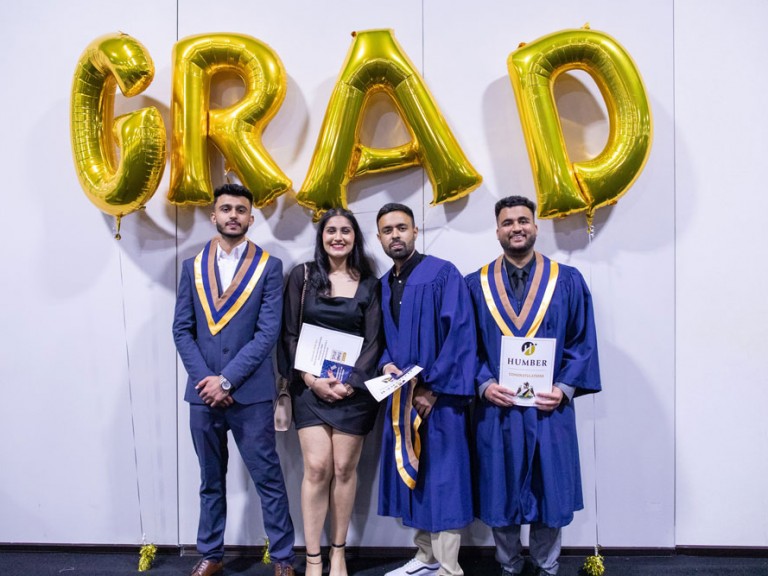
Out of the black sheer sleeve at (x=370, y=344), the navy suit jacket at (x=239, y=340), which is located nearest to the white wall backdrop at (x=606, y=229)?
the navy suit jacket at (x=239, y=340)

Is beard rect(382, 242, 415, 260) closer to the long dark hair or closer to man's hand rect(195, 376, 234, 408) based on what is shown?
the long dark hair

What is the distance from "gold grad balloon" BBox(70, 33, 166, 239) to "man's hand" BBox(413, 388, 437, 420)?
5.13 ft

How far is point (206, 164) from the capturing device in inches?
98.3

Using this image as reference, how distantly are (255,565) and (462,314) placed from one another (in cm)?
163

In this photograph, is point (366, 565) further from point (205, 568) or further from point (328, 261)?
point (328, 261)

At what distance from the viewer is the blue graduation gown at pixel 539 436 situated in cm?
210

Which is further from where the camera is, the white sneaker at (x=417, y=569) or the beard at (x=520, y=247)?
the white sneaker at (x=417, y=569)

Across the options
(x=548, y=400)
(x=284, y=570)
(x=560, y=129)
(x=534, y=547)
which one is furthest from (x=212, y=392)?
(x=560, y=129)

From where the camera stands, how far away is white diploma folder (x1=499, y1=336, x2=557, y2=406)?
212 cm

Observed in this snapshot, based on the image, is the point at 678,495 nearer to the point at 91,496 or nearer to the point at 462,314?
the point at 462,314

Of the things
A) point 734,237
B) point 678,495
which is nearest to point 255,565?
point 678,495

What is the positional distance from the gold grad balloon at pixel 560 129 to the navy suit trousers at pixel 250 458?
1.62m

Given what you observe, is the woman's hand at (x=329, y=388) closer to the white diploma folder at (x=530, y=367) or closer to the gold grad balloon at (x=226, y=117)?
the white diploma folder at (x=530, y=367)

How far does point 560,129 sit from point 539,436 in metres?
1.40
